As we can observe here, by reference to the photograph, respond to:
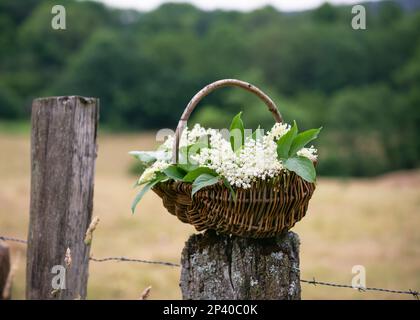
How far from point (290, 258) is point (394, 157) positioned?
138 feet

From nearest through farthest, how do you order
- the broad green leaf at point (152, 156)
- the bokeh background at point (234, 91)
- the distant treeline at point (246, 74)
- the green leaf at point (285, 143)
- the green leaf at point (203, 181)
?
the green leaf at point (203, 181) → the green leaf at point (285, 143) → the broad green leaf at point (152, 156) → the bokeh background at point (234, 91) → the distant treeline at point (246, 74)

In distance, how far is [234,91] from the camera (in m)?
56.2

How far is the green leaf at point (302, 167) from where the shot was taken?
7.46 feet

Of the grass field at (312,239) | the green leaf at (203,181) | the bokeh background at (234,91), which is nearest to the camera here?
the green leaf at (203,181)

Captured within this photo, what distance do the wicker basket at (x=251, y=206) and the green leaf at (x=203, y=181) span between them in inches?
1.7

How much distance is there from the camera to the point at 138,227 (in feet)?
47.6

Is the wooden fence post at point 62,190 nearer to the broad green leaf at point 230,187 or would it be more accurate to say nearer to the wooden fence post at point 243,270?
the wooden fence post at point 243,270

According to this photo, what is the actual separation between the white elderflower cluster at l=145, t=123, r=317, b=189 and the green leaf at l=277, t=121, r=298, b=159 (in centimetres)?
3

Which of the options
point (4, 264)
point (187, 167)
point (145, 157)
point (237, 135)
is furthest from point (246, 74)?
point (187, 167)

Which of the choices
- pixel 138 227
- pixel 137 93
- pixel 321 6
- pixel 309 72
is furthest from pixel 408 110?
pixel 321 6

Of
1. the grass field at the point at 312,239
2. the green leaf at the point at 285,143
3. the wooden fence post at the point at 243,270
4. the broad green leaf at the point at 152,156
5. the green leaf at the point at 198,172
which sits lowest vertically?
the wooden fence post at the point at 243,270

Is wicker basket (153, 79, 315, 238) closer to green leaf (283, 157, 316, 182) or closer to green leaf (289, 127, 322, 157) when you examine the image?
green leaf (283, 157, 316, 182)

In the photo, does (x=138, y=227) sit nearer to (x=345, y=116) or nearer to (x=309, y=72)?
(x=345, y=116)

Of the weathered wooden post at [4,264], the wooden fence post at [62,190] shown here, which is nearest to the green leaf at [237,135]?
the wooden fence post at [62,190]
